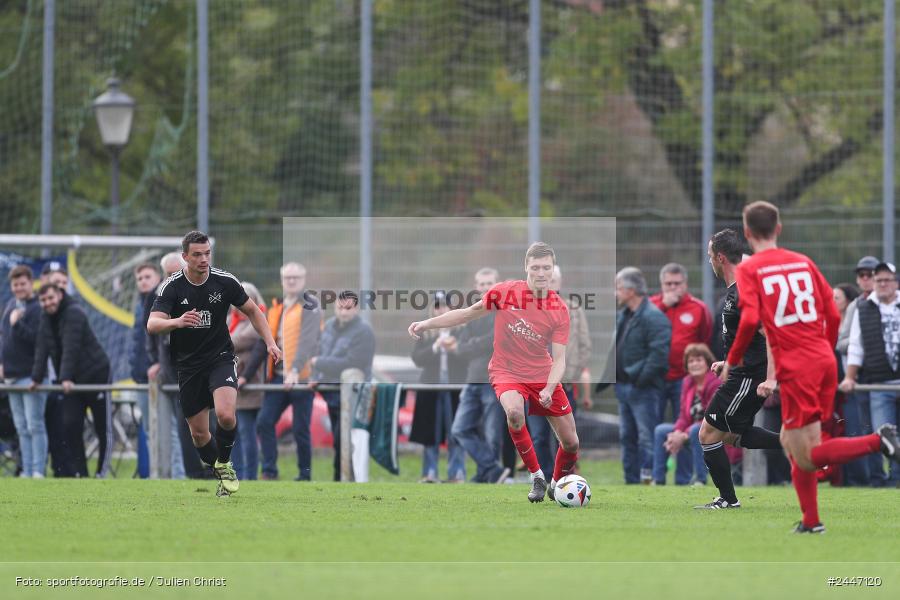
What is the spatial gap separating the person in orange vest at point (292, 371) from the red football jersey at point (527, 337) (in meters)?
4.65

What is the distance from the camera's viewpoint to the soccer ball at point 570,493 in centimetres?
1162

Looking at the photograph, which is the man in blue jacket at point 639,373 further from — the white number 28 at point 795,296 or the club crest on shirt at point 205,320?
the white number 28 at point 795,296

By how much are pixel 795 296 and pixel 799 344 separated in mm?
295

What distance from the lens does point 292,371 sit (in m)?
16.6

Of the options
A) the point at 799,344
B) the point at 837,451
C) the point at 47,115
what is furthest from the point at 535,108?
the point at 837,451

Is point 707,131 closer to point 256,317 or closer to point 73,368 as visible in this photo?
point 73,368

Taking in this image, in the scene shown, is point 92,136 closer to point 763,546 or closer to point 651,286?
point 651,286

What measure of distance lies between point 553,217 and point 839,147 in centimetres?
568

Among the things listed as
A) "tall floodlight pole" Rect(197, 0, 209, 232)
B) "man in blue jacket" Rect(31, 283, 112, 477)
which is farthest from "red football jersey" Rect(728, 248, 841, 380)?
"tall floodlight pole" Rect(197, 0, 209, 232)

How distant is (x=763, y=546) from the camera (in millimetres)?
8906

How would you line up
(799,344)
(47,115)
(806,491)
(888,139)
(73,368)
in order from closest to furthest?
(799,344) < (806,491) < (73,368) < (888,139) < (47,115)

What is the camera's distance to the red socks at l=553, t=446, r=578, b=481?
1196cm

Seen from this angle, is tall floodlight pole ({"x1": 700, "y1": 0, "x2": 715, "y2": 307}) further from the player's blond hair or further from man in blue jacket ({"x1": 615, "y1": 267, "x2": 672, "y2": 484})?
the player's blond hair

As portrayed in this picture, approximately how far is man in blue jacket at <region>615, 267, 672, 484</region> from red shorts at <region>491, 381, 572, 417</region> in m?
4.10
